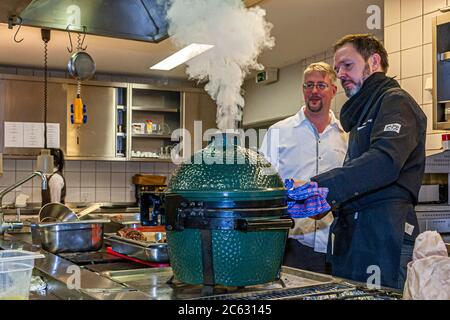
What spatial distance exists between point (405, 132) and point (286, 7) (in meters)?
2.50

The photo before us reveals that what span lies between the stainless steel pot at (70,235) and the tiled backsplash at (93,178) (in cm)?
449

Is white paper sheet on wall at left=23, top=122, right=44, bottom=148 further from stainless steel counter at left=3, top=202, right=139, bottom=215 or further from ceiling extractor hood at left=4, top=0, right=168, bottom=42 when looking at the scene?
ceiling extractor hood at left=4, top=0, right=168, bottom=42

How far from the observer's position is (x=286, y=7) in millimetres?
4012

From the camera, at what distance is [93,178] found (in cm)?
671

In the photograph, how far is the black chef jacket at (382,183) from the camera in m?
1.69

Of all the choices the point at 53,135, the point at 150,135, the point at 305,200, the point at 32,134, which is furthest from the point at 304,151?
the point at 32,134

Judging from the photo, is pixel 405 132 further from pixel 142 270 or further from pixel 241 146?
pixel 142 270

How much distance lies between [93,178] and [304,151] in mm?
4295

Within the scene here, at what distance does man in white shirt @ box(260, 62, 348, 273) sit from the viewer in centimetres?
283

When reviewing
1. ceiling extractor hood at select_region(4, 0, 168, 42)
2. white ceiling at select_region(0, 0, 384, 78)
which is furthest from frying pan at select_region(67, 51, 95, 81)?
ceiling extractor hood at select_region(4, 0, 168, 42)

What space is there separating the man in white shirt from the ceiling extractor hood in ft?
2.72

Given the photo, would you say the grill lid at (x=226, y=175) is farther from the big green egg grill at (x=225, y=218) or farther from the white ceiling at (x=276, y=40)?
the white ceiling at (x=276, y=40)

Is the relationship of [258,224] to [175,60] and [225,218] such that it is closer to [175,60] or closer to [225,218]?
[225,218]
